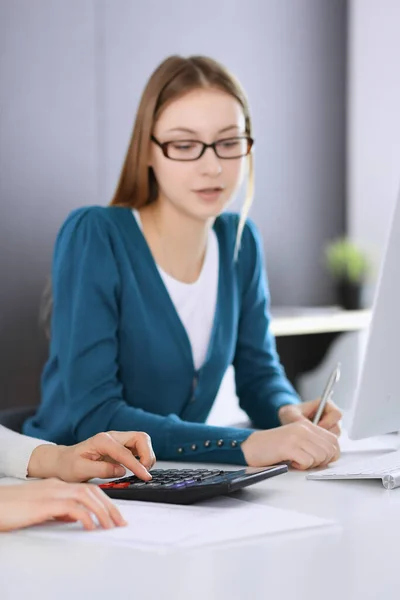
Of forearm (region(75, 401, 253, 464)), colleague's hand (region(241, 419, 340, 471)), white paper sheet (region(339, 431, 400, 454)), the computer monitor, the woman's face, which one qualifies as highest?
the woman's face

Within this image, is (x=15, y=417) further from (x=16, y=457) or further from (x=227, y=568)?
(x=227, y=568)

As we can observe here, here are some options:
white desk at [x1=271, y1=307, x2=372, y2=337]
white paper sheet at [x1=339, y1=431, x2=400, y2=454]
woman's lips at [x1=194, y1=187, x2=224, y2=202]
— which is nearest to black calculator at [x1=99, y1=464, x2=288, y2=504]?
white paper sheet at [x1=339, y1=431, x2=400, y2=454]

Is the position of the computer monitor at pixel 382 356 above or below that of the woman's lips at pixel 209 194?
below

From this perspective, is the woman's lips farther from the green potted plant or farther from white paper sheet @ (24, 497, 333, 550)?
the green potted plant

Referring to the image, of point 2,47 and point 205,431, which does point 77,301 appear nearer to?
point 205,431

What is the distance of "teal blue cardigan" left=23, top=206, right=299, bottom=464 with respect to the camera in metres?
1.75

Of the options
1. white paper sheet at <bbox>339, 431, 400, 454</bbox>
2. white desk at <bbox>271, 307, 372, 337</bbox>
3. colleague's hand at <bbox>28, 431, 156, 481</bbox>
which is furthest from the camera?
white desk at <bbox>271, 307, 372, 337</bbox>

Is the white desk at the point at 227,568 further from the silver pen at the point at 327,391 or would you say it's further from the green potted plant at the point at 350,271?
the green potted plant at the point at 350,271

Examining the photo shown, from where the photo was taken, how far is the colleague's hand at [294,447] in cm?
144

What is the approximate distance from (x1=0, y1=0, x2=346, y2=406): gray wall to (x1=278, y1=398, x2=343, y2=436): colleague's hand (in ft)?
4.14

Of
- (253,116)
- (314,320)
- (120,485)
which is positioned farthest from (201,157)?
(253,116)

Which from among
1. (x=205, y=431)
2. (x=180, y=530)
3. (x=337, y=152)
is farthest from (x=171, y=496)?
(x=337, y=152)

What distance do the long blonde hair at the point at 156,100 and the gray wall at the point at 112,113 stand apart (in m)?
0.89

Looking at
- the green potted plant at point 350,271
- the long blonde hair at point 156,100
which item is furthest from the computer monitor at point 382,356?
the green potted plant at point 350,271
